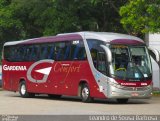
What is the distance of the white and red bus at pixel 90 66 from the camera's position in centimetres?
2502

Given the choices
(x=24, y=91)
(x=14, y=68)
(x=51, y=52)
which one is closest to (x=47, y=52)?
(x=51, y=52)

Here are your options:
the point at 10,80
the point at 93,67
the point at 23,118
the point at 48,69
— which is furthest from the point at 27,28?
the point at 23,118

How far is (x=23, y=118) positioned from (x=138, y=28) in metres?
14.6

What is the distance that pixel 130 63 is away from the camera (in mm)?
25281

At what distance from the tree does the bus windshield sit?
12.1 feet

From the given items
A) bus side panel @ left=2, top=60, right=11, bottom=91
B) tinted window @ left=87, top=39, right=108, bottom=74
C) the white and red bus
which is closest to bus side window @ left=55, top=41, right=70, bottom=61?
the white and red bus

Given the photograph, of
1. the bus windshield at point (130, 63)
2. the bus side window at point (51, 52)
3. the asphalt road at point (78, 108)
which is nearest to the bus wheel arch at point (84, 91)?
the asphalt road at point (78, 108)

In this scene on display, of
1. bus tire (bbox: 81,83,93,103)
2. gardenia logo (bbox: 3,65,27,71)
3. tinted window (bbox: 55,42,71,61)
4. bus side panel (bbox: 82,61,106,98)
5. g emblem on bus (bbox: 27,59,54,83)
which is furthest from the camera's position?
gardenia logo (bbox: 3,65,27,71)

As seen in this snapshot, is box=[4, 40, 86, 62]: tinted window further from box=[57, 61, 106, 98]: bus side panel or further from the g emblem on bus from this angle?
box=[57, 61, 106, 98]: bus side panel

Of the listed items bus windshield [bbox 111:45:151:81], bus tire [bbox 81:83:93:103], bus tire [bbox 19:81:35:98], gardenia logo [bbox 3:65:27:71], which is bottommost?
bus tire [bbox 19:81:35:98]

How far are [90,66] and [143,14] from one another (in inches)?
240

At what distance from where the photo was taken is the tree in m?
29.2

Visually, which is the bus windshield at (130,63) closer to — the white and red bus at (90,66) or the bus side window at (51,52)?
the white and red bus at (90,66)

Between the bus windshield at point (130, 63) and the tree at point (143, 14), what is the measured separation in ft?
12.1
